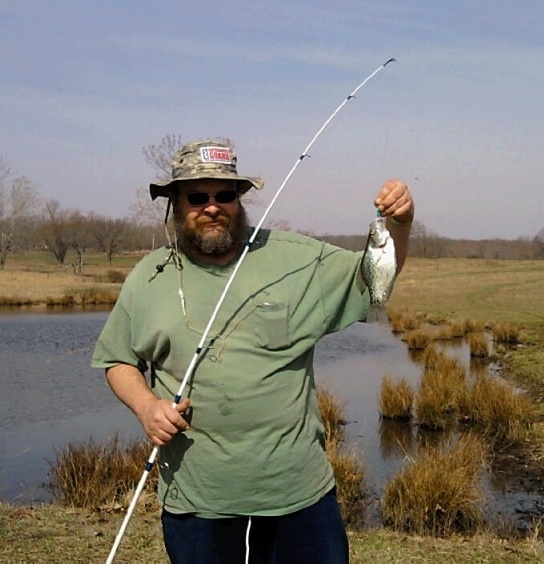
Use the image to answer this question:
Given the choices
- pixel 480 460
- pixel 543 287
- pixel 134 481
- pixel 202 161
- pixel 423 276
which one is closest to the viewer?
pixel 202 161

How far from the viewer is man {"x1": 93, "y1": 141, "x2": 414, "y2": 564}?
112 inches

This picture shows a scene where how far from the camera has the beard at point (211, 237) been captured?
9.84 ft

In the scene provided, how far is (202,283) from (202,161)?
1.62 ft

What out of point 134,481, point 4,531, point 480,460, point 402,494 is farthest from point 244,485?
point 480,460

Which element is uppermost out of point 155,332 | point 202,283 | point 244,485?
point 202,283

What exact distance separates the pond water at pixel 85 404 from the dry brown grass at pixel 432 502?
585 mm

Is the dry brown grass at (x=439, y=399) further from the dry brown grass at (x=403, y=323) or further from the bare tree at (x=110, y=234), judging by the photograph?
the bare tree at (x=110, y=234)

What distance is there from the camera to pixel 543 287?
40156 mm

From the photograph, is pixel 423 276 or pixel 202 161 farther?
pixel 423 276

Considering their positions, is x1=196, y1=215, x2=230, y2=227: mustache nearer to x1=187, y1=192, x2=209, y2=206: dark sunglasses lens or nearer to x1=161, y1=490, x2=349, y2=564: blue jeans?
x1=187, y1=192, x2=209, y2=206: dark sunglasses lens

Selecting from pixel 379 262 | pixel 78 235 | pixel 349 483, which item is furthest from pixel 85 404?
pixel 78 235

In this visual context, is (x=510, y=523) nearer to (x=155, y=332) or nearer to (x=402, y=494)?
(x=402, y=494)

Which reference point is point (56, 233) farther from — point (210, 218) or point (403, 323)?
point (210, 218)

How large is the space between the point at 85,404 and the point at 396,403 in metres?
5.46
